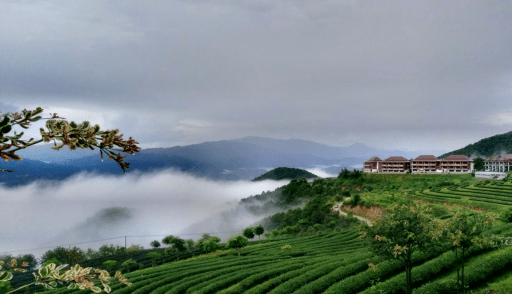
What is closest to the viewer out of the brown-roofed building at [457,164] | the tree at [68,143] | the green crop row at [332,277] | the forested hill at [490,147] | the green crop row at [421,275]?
the tree at [68,143]

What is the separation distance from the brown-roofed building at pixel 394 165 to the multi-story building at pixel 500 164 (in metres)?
17.2

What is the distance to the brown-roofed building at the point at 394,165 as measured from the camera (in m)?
69.3

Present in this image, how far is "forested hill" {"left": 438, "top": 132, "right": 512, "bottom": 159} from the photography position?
83.0 m

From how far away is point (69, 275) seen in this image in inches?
61.1

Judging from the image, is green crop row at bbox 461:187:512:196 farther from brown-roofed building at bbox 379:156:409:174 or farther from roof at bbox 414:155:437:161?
brown-roofed building at bbox 379:156:409:174

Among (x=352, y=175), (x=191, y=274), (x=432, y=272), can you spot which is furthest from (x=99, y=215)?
(x=432, y=272)

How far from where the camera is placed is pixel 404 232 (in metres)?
8.47

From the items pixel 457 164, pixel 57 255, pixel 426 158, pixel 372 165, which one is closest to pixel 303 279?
pixel 57 255

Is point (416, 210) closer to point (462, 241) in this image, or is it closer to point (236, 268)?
point (462, 241)

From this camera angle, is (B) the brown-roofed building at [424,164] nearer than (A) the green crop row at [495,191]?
No

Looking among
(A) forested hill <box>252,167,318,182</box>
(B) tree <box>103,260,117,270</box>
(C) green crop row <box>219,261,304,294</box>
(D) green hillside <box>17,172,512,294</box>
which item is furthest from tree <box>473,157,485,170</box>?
(B) tree <box>103,260,117,270</box>

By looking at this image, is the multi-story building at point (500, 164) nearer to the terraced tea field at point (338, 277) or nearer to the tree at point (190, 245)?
the terraced tea field at point (338, 277)

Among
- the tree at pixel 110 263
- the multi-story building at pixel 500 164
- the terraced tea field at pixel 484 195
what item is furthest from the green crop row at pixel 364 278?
the multi-story building at pixel 500 164

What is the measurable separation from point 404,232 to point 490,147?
104296 mm
